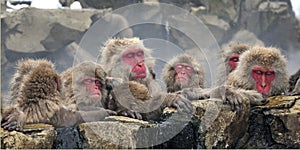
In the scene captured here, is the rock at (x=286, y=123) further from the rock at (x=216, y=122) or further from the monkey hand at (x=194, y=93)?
the monkey hand at (x=194, y=93)

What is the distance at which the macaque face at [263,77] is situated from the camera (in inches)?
159

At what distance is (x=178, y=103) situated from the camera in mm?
3512

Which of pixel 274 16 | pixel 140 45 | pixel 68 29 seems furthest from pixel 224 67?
pixel 274 16

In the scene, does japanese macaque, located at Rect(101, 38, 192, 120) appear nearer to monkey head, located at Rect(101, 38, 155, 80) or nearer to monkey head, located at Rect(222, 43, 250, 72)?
monkey head, located at Rect(101, 38, 155, 80)

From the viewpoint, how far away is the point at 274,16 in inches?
754

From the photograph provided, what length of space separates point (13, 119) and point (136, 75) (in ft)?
4.32

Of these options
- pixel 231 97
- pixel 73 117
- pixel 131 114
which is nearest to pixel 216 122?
pixel 231 97

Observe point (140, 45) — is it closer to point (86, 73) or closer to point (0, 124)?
point (86, 73)

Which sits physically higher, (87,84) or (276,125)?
(87,84)

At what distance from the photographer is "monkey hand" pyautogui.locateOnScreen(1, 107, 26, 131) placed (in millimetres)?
3041

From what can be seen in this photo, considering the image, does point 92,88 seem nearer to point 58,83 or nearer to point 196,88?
point 58,83

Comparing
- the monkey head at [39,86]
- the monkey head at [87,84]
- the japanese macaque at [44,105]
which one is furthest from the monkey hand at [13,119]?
the monkey head at [87,84]

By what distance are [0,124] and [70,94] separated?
2.29 ft

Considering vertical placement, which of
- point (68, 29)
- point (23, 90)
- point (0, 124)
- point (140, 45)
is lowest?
point (0, 124)
